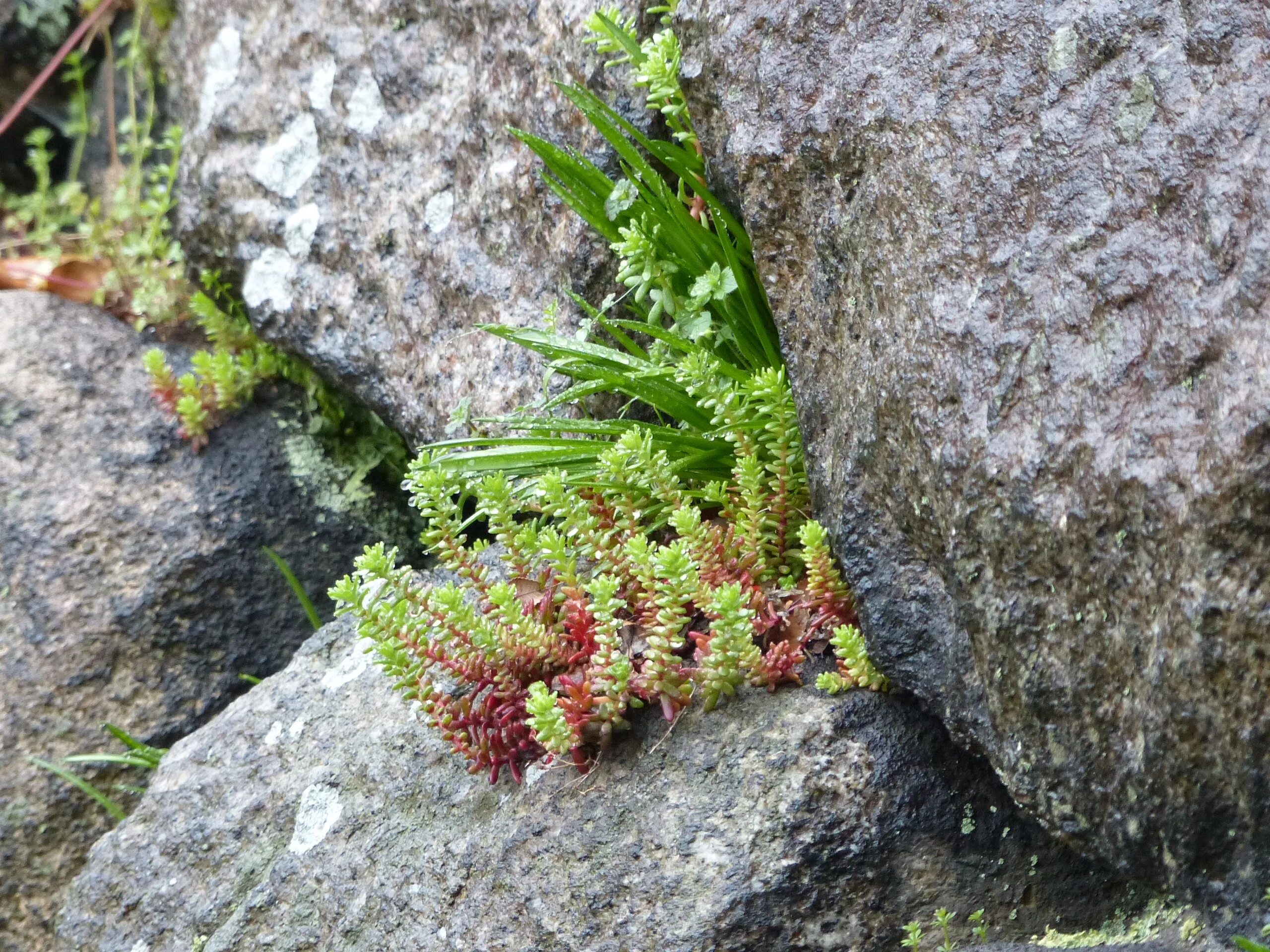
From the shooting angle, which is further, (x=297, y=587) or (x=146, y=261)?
(x=146, y=261)

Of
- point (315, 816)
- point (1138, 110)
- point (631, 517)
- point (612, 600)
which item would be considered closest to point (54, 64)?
point (315, 816)

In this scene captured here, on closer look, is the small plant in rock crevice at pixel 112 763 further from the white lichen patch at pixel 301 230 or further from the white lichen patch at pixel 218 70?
the white lichen patch at pixel 218 70

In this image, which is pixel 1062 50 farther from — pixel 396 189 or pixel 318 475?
pixel 318 475

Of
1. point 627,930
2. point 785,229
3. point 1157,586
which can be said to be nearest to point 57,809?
point 627,930

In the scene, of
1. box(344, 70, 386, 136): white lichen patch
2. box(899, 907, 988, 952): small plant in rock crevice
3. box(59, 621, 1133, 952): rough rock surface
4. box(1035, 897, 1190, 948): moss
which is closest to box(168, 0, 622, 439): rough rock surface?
box(344, 70, 386, 136): white lichen patch

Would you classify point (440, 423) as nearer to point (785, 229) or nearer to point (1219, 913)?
point (785, 229)

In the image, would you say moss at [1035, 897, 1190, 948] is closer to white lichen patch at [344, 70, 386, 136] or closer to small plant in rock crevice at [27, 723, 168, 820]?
small plant in rock crevice at [27, 723, 168, 820]

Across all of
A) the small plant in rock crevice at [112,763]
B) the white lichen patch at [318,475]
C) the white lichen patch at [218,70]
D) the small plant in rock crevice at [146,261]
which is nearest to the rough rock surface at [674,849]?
the small plant in rock crevice at [112,763]
